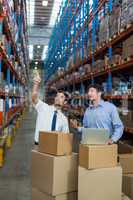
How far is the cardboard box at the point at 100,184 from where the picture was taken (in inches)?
131

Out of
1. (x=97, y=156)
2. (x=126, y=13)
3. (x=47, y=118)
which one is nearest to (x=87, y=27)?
(x=126, y=13)

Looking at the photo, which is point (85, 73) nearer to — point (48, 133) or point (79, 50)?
point (79, 50)

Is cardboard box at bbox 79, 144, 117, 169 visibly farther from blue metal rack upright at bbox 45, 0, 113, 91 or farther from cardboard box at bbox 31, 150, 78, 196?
blue metal rack upright at bbox 45, 0, 113, 91

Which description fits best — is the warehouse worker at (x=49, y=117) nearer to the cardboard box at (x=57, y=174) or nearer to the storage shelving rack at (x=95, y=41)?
the cardboard box at (x=57, y=174)

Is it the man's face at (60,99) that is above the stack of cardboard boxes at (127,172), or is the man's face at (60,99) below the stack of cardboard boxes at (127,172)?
above

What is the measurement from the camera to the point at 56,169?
3.46 m

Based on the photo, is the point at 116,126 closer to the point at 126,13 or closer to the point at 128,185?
the point at 128,185

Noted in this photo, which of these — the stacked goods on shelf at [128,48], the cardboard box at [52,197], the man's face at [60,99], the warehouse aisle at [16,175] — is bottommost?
the warehouse aisle at [16,175]

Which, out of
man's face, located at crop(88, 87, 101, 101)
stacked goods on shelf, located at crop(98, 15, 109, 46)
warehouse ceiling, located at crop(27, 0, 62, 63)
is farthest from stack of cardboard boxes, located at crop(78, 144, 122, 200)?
warehouse ceiling, located at crop(27, 0, 62, 63)

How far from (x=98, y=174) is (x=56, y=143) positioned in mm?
554

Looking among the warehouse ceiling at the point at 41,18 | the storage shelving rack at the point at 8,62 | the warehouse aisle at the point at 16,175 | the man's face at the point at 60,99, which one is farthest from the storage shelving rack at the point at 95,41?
the warehouse ceiling at the point at 41,18

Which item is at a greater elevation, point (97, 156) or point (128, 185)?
point (97, 156)

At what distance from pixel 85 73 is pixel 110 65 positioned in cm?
310

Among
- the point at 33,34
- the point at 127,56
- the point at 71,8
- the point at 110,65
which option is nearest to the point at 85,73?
the point at 110,65
